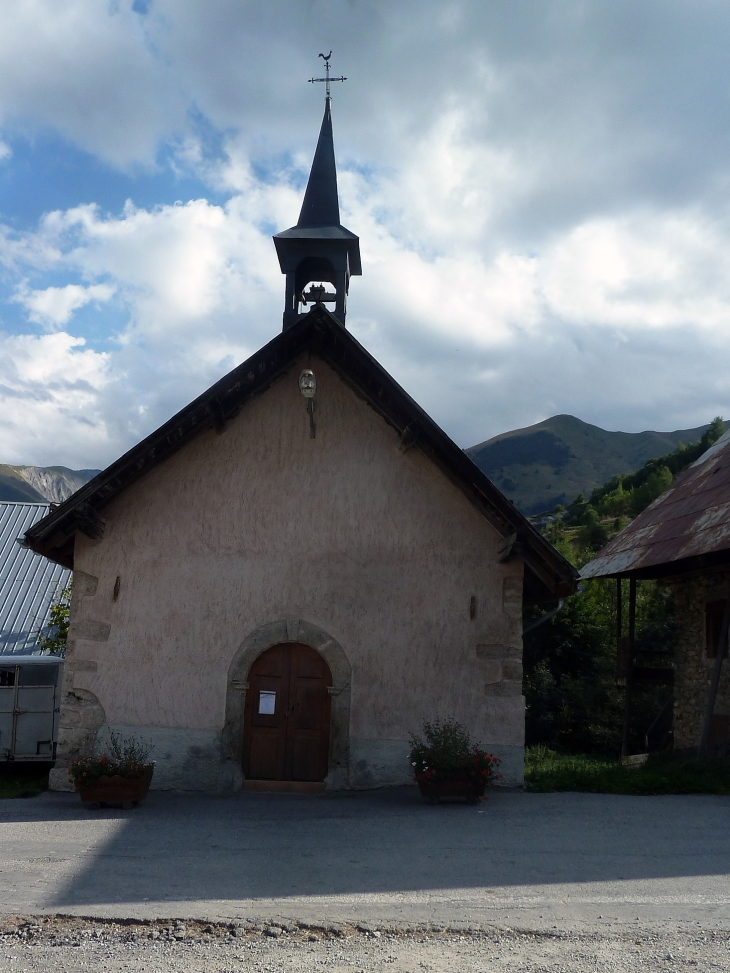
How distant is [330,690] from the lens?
29.9 feet

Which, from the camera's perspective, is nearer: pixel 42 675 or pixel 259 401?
pixel 259 401

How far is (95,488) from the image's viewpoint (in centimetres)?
889

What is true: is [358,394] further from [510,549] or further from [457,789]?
[457,789]

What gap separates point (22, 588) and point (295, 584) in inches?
383

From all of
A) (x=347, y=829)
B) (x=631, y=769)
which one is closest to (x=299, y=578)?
(x=347, y=829)

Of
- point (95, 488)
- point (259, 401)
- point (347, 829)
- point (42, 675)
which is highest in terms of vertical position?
point (259, 401)

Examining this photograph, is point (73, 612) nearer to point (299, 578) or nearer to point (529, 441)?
point (299, 578)

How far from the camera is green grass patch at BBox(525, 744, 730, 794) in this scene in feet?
30.1

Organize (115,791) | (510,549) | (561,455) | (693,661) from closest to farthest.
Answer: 1. (115,791)
2. (510,549)
3. (693,661)
4. (561,455)

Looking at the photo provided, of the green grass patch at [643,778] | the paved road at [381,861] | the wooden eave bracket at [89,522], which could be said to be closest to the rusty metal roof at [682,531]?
the green grass patch at [643,778]

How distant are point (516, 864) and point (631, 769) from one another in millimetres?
5279

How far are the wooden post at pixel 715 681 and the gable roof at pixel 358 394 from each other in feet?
10.7

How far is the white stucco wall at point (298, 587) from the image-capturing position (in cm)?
905

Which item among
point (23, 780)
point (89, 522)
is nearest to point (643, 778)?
point (89, 522)
